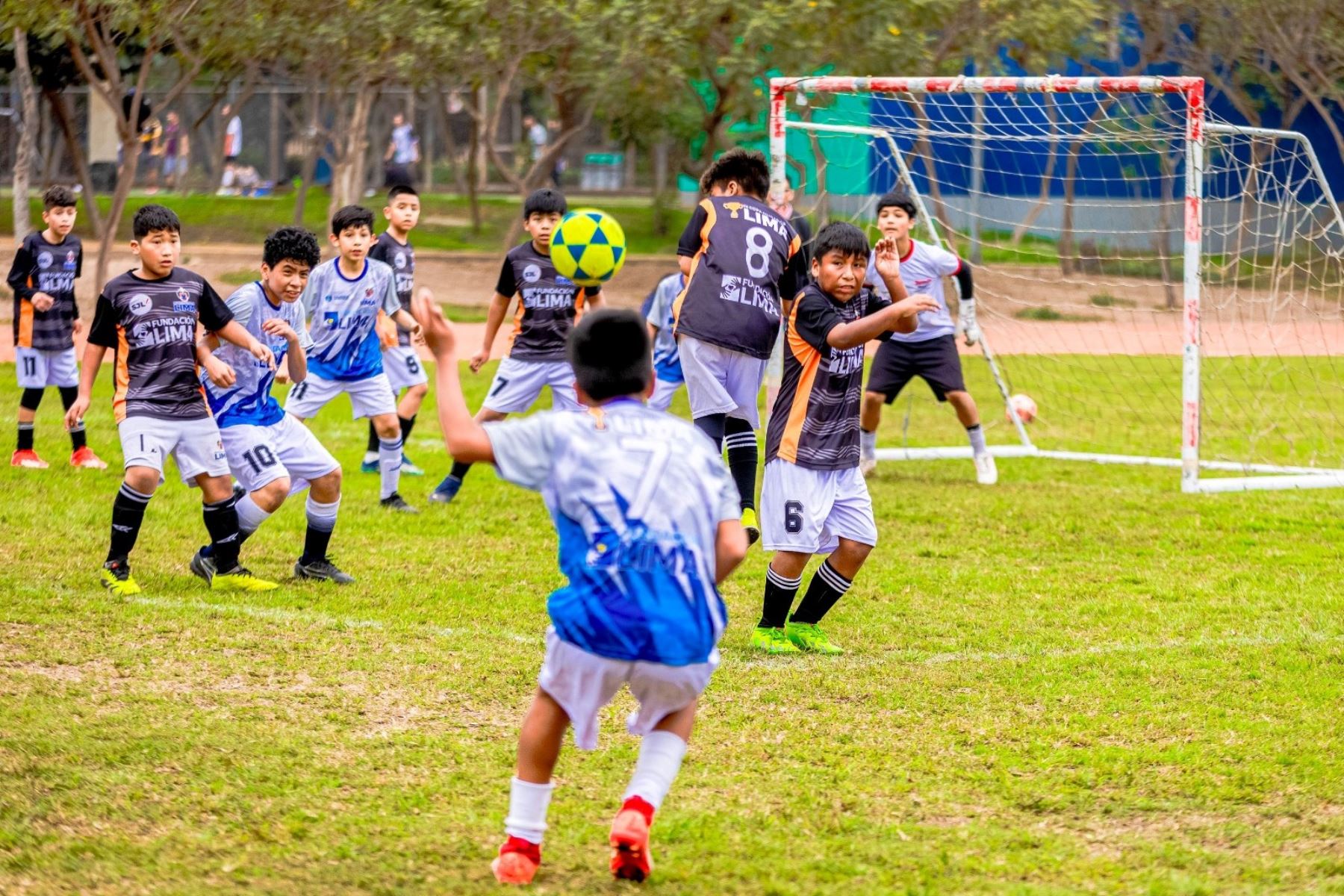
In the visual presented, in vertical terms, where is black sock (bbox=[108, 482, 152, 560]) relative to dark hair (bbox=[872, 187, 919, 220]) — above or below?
below

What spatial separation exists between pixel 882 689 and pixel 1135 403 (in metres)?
10.7

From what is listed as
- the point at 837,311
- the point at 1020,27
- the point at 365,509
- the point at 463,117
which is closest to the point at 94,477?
the point at 365,509

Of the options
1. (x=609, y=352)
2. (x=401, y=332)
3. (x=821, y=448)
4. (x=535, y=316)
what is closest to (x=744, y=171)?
(x=821, y=448)

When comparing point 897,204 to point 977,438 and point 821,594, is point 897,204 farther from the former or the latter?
point 821,594

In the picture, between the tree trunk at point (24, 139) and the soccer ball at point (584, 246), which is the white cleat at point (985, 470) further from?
the tree trunk at point (24, 139)

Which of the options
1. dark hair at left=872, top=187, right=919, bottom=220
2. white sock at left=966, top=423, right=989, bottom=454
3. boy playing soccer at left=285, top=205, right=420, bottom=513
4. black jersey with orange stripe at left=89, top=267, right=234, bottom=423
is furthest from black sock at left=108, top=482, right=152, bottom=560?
white sock at left=966, top=423, right=989, bottom=454

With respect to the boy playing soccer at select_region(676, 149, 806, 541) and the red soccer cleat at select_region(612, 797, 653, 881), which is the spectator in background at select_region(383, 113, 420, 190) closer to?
the boy playing soccer at select_region(676, 149, 806, 541)

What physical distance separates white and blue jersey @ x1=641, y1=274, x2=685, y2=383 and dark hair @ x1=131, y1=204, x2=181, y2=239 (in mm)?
4434

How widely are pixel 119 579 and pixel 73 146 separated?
20131 millimetres

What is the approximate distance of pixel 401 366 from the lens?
10961 millimetres

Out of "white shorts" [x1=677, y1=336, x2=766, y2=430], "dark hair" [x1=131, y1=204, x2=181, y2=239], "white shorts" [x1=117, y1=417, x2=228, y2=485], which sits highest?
"dark hair" [x1=131, y1=204, x2=181, y2=239]

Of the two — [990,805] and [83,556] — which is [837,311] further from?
[83,556]

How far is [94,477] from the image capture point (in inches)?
404

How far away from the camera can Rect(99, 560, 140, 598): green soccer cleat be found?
713cm
